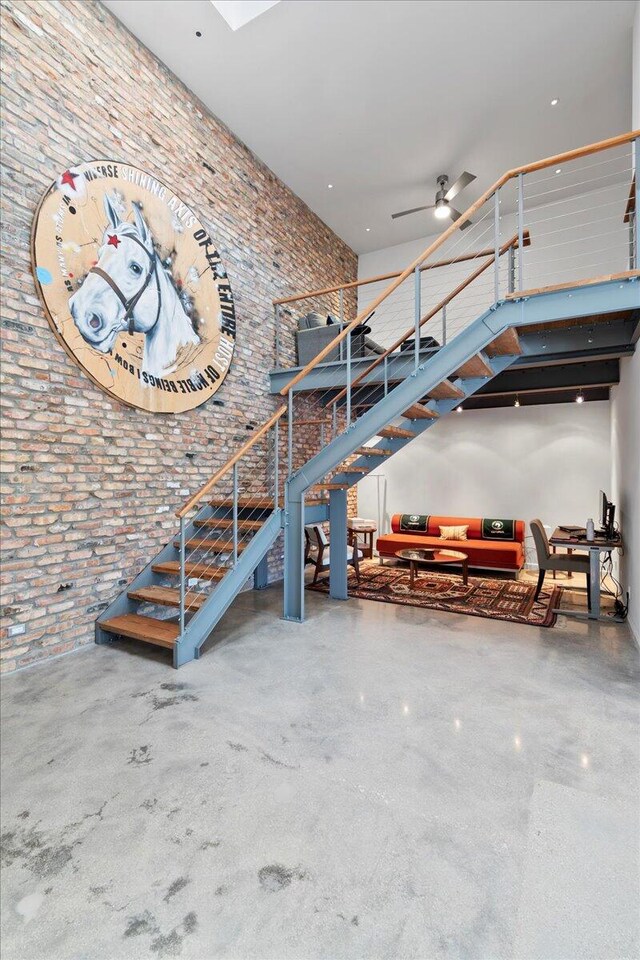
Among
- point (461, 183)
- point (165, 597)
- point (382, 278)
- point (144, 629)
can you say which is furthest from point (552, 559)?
point (461, 183)

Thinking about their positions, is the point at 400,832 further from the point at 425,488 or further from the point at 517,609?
the point at 425,488

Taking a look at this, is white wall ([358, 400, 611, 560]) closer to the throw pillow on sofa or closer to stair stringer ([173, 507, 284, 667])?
the throw pillow on sofa

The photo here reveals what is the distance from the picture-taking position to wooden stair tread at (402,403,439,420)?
14.7 ft

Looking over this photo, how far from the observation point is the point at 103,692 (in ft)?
9.89

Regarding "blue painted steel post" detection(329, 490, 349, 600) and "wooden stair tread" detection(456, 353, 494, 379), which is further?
"blue painted steel post" detection(329, 490, 349, 600)

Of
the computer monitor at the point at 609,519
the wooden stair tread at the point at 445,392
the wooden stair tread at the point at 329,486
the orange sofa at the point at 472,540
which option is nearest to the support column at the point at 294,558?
the wooden stair tread at the point at 329,486

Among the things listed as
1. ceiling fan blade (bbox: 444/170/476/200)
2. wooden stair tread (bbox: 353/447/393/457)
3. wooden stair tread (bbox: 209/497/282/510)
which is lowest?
wooden stair tread (bbox: 209/497/282/510)

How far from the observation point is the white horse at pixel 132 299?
3.84m

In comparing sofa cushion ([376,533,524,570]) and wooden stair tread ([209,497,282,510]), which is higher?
wooden stair tread ([209,497,282,510])

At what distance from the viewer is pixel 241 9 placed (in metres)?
4.24

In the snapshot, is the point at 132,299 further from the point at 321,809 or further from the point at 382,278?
the point at 321,809

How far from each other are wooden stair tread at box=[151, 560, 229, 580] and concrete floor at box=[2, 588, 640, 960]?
0.94 m

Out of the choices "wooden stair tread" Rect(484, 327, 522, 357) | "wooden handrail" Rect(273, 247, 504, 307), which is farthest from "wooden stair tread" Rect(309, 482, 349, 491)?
"wooden handrail" Rect(273, 247, 504, 307)

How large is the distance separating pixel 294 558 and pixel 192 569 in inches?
39.1
